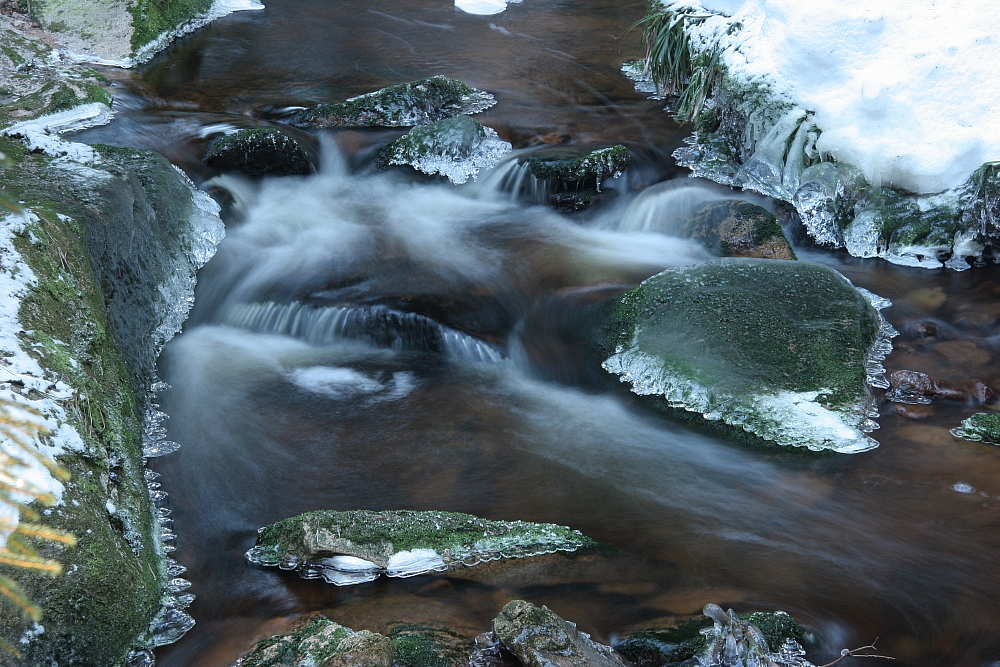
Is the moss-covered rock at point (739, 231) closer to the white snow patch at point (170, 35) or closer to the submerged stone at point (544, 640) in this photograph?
the submerged stone at point (544, 640)

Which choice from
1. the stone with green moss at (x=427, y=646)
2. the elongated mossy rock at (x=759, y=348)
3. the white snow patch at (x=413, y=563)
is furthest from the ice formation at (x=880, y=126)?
the stone with green moss at (x=427, y=646)

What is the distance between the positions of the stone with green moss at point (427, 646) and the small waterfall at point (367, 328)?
244 cm

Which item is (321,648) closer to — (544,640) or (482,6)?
(544,640)

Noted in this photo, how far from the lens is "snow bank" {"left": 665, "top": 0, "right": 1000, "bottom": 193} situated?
6.44m

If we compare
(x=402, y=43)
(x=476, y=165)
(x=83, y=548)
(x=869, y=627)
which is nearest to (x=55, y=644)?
(x=83, y=548)

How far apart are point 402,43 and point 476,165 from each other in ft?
12.9

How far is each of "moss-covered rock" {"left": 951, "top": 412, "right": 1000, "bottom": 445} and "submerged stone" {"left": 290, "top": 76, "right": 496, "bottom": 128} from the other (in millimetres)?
6214

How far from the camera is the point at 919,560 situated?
3.62m

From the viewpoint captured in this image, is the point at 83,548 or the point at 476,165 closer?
the point at 83,548

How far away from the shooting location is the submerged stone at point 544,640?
2857 mm

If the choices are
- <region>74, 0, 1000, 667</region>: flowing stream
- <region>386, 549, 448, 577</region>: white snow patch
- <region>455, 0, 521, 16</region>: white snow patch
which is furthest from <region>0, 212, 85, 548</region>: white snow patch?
<region>455, 0, 521, 16</region>: white snow patch

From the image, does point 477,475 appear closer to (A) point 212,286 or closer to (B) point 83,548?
(B) point 83,548

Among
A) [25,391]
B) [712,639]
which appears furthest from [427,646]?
[25,391]

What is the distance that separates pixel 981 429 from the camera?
4.39 metres
